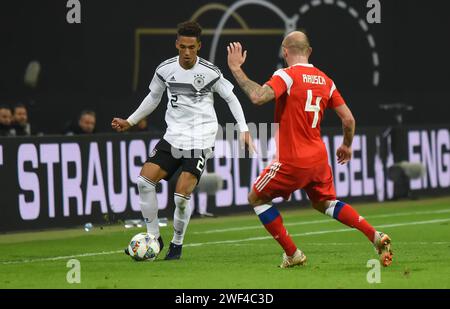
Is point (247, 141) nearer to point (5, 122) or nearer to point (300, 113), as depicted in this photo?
point (300, 113)

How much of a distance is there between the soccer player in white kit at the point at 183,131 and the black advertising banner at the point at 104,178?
462 cm

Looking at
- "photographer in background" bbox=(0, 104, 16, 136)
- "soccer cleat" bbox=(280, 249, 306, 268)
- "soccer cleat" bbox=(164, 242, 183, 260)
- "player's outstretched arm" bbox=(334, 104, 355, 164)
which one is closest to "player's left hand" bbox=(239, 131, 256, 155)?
"player's outstretched arm" bbox=(334, 104, 355, 164)

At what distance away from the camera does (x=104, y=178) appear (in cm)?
1858

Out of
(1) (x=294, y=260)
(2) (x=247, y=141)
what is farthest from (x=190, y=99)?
(1) (x=294, y=260)

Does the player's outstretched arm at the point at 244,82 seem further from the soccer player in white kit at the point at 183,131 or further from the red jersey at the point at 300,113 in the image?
the soccer player in white kit at the point at 183,131

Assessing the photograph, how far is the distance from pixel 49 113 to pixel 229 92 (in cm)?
749

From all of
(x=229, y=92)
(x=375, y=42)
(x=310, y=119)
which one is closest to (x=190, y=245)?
(x=229, y=92)

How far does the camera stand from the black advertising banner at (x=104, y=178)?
1764 centimetres

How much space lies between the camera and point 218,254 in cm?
1404

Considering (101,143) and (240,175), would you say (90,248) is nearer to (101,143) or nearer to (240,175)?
(101,143)

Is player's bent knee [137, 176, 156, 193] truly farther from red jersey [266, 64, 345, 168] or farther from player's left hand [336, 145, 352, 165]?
player's left hand [336, 145, 352, 165]

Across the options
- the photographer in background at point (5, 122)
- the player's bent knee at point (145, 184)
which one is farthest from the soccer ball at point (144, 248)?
the photographer in background at point (5, 122)

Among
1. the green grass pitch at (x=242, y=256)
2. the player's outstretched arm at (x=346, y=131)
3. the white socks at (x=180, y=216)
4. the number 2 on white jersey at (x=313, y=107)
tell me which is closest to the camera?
the green grass pitch at (x=242, y=256)
